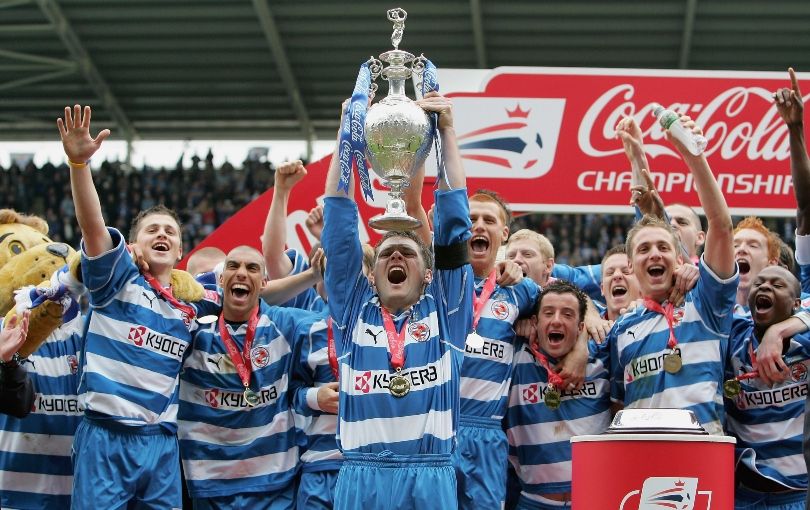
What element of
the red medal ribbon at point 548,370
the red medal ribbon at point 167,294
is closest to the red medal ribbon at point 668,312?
the red medal ribbon at point 548,370

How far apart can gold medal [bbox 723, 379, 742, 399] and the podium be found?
1.43 meters

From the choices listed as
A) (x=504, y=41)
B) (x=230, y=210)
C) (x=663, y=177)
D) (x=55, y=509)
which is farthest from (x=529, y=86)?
(x=230, y=210)

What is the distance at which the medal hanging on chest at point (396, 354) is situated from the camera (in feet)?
14.9

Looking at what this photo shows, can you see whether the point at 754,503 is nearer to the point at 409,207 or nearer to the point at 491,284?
the point at 491,284

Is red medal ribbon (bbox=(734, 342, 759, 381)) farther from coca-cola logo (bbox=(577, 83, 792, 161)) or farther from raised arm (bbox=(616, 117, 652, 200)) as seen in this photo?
coca-cola logo (bbox=(577, 83, 792, 161))

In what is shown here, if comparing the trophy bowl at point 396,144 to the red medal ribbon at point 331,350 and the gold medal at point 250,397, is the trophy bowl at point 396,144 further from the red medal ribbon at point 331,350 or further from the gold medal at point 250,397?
the gold medal at point 250,397

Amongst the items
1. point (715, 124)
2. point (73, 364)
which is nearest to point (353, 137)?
point (73, 364)

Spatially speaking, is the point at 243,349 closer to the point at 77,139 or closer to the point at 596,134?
the point at 77,139

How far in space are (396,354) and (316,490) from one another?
1323 millimetres

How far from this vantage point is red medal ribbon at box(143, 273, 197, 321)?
559 centimetres

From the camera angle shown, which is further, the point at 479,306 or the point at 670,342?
the point at 479,306

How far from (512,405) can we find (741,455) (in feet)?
3.45

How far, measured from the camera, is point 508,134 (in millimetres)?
7793

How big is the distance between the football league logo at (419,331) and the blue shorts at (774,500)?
5.63ft
